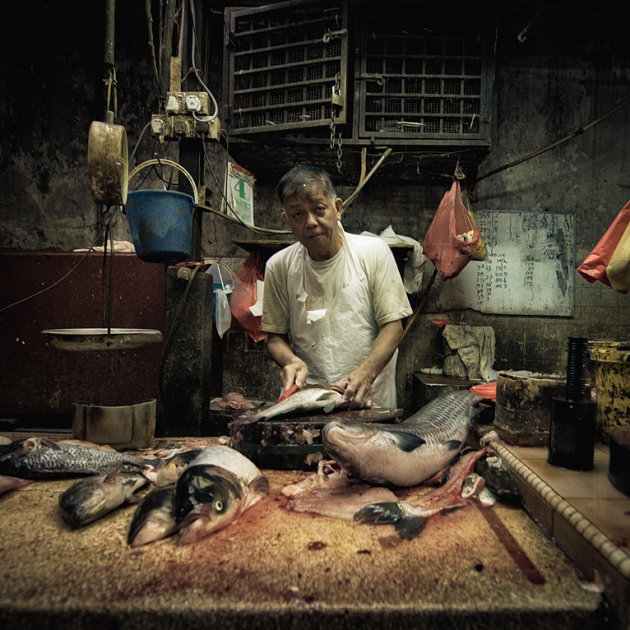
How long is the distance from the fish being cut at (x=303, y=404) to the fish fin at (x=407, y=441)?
1.74ft

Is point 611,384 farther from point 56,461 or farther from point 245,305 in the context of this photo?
point 245,305

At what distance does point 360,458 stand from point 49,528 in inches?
45.9

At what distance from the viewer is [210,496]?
1419mm

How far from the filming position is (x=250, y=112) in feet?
16.2

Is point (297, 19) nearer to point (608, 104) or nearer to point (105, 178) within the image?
point (105, 178)

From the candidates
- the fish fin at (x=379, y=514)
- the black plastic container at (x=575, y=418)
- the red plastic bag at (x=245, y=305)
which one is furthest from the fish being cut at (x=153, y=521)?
the red plastic bag at (x=245, y=305)

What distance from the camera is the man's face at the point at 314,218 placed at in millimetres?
2916

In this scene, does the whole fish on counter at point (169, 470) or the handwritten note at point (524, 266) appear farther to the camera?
the handwritten note at point (524, 266)

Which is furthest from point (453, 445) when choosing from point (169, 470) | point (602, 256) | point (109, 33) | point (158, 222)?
point (109, 33)

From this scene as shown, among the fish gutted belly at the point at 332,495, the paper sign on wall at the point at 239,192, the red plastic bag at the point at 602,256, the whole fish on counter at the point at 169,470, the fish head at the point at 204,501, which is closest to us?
the fish head at the point at 204,501

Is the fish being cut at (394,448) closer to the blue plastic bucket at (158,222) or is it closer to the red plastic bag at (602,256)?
the blue plastic bucket at (158,222)

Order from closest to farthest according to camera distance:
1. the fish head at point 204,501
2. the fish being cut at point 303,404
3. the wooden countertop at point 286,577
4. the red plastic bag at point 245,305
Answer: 1. the wooden countertop at point 286,577
2. the fish head at point 204,501
3. the fish being cut at point 303,404
4. the red plastic bag at point 245,305

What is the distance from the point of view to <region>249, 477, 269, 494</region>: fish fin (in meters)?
1.73

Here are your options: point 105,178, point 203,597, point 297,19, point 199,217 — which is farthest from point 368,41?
point 203,597
